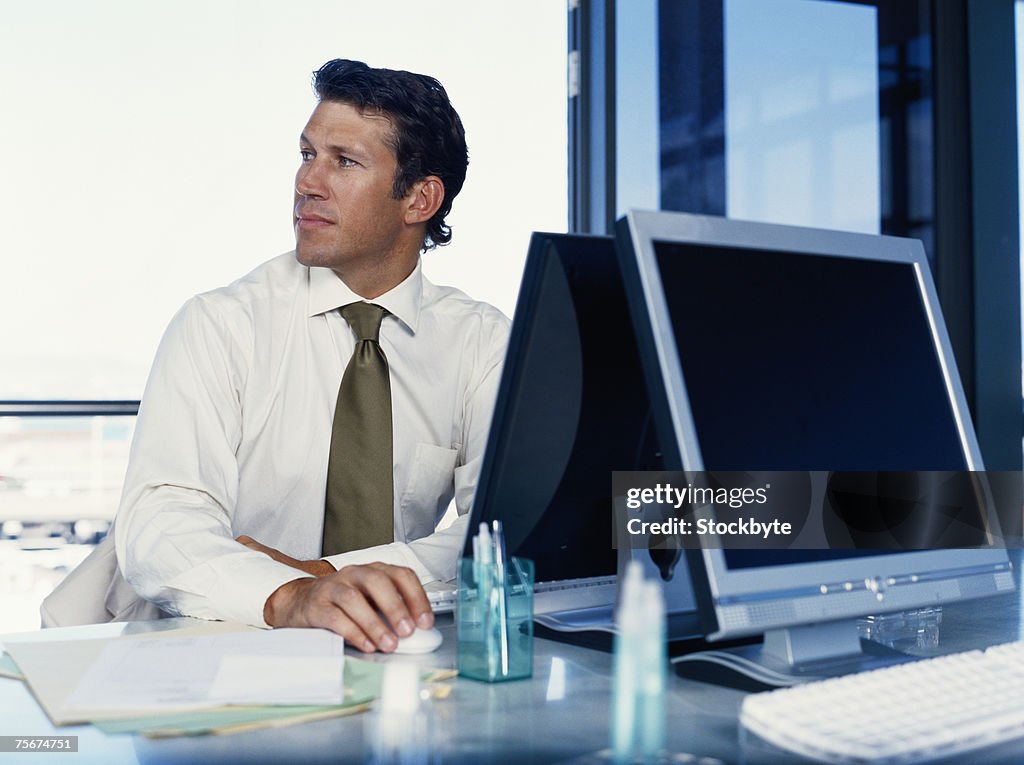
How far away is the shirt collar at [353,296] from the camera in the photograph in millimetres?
1754

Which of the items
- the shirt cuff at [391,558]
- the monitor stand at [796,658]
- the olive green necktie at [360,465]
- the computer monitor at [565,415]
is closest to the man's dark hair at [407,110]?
the olive green necktie at [360,465]

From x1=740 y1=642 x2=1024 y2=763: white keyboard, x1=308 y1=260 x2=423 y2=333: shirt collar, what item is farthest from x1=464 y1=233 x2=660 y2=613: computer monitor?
x1=308 y1=260 x2=423 y2=333: shirt collar

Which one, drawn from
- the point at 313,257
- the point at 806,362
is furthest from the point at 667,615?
the point at 313,257

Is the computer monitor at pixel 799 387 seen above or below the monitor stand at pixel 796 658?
above

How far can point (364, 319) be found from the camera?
1.75 m

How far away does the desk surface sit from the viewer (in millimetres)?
771

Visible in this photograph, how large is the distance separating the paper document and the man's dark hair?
106 centimetres

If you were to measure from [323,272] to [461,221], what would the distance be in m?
2.10

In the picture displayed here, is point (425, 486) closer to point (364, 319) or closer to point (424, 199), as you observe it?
point (364, 319)

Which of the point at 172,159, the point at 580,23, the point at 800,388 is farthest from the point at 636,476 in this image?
the point at 172,159

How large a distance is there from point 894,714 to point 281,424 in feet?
3.69

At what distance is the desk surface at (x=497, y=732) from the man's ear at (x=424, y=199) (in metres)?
1.10

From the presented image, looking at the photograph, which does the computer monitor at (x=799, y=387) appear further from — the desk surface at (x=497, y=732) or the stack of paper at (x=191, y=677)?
the stack of paper at (x=191, y=677)

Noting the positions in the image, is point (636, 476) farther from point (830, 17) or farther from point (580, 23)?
point (830, 17)
